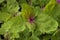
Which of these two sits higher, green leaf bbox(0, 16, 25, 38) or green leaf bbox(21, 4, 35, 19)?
green leaf bbox(21, 4, 35, 19)

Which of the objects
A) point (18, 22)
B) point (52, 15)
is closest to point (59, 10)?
point (52, 15)

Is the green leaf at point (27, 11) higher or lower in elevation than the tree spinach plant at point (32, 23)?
higher

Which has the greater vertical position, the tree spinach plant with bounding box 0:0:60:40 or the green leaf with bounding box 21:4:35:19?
the green leaf with bounding box 21:4:35:19

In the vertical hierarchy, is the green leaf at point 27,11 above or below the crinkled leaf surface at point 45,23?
above

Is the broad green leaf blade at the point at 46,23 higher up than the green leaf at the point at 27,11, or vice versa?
the green leaf at the point at 27,11

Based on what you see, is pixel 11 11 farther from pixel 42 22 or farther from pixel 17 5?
pixel 42 22

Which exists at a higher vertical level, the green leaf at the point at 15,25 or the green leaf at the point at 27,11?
the green leaf at the point at 27,11
